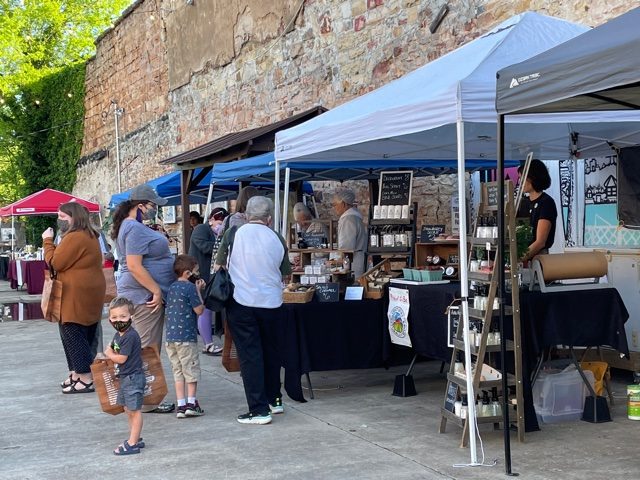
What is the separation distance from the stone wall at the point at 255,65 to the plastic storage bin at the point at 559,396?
3338 millimetres

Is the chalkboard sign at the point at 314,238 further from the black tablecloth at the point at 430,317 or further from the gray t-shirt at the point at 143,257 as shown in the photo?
the gray t-shirt at the point at 143,257

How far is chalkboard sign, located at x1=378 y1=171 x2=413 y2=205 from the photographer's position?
28.3 ft

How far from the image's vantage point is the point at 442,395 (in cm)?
702

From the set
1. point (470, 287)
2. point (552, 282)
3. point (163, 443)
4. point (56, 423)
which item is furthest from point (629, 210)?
point (56, 423)

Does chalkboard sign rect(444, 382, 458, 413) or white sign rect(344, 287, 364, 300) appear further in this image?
white sign rect(344, 287, 364, 300)

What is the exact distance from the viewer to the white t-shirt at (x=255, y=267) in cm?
612

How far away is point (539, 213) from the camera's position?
6328mm

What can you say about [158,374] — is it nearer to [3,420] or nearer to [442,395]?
[3,420]

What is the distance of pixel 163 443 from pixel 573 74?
3.47 meters

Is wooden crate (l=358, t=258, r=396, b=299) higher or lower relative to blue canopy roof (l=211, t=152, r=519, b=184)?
lower

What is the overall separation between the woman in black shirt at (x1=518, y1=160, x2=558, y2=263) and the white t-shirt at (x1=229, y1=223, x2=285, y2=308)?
5.62 ft

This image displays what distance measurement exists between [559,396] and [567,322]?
522 millimetres

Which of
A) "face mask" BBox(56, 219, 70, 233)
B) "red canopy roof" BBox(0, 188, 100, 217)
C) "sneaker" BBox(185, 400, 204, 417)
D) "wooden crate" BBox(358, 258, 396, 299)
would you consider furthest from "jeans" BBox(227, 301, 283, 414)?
"red canopy roof" BBox(0, 188, 100, 217)

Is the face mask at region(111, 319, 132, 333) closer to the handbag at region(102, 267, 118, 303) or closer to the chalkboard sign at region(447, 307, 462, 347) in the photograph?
the chalkboard sign at region(447, 307, 462, 347)
